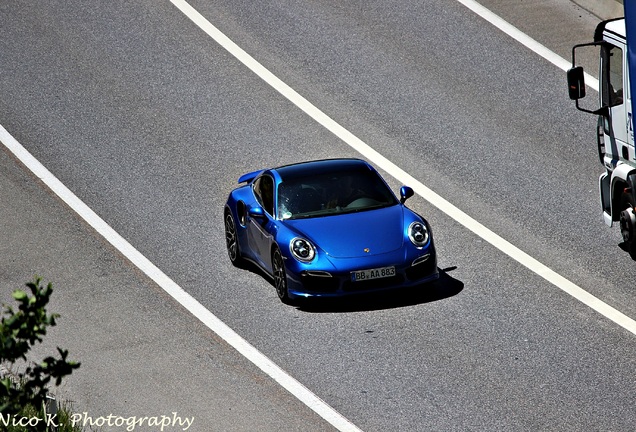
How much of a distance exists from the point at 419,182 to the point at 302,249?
4.24m

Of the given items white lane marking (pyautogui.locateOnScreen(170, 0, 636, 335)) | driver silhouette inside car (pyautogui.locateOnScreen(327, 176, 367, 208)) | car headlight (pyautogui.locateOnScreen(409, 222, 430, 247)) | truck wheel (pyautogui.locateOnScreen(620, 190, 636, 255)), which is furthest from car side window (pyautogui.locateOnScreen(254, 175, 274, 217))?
truck wheel (pyautogui.locateOnScreen(620, 190, 636, 255))

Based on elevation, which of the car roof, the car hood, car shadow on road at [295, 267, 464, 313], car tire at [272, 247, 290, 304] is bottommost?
car shadow on road at [295, 267, 464, 313]

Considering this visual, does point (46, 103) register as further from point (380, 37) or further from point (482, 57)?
point (482, 57)

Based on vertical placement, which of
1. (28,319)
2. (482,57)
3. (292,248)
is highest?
(28,319)

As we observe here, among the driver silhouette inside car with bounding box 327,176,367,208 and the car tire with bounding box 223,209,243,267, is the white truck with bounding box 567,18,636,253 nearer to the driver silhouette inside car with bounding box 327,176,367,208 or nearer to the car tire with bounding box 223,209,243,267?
the driver silhouette inside car with bounding box 327,176,367,208

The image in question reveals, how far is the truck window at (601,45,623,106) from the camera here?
14008 millimetres

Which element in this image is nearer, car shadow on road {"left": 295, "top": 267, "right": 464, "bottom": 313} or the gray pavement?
the gray pavement

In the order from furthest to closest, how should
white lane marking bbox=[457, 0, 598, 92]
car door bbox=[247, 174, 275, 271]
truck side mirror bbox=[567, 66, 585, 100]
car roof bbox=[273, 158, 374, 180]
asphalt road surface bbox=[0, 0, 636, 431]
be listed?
white lane marking bbox=[457, 0, 598, 92]
truck side mirror bbox=[567, 66, 585, 100]
car roof bbox=[273, 158, 374, 180]
car door bbox=[247, 174, 275, 271]
asphalt road surface bbox=[0, 0, 636, 431]

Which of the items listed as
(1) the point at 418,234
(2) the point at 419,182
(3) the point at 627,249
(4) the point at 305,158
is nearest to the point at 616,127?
(3) the point at 627,249

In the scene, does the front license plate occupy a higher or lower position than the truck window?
lower

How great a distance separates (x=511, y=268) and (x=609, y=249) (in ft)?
4.41

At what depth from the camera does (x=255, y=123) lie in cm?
1883

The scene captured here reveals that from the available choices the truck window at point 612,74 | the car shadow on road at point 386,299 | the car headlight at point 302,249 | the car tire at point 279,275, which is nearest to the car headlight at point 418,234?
the car shadow on road at point 386,299

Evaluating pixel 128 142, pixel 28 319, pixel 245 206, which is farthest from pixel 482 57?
pixel 28 319
